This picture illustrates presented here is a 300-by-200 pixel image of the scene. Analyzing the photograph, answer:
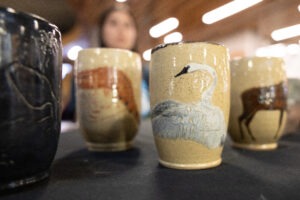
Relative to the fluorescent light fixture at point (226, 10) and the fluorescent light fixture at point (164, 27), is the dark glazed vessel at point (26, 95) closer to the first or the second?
the fluorescent light fixture at point (226, 10)

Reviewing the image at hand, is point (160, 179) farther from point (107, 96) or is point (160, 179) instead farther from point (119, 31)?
point (119, 31)

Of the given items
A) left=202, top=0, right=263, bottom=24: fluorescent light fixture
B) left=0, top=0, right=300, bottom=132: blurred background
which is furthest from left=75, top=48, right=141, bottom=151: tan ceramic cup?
left=202, top=0, right=263, bottom=24: fluorescent light fixture

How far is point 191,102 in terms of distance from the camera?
383 mm

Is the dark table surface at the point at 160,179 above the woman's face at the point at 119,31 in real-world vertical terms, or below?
below

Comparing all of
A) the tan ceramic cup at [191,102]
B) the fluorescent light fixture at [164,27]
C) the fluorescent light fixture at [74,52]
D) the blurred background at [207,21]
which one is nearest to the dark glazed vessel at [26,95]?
the tan ceramic cup at [191,102]

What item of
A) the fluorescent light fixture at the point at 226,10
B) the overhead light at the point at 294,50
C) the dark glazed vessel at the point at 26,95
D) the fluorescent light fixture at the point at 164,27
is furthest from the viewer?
the fluorescent light fixture at the point at 164,27

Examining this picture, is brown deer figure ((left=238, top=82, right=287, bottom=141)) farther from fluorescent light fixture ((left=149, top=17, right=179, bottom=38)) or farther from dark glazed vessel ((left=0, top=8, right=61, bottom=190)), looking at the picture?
fluorescent light fixture ((left=149, top=17, right=179, bottom=38))

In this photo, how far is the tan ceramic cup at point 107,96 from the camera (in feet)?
1.73

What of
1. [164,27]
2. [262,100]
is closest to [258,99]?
[262,100]

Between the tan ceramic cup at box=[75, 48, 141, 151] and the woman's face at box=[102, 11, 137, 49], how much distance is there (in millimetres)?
728

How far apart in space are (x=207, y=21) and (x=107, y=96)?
3.06 metres

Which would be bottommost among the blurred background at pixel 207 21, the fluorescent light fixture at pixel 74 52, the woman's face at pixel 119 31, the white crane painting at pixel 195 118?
the white crane painting at pixel 195 118

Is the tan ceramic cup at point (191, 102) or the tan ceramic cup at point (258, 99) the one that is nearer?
the tan ceramic cup at point (191, 102)

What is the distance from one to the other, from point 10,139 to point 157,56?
0.76 feet
